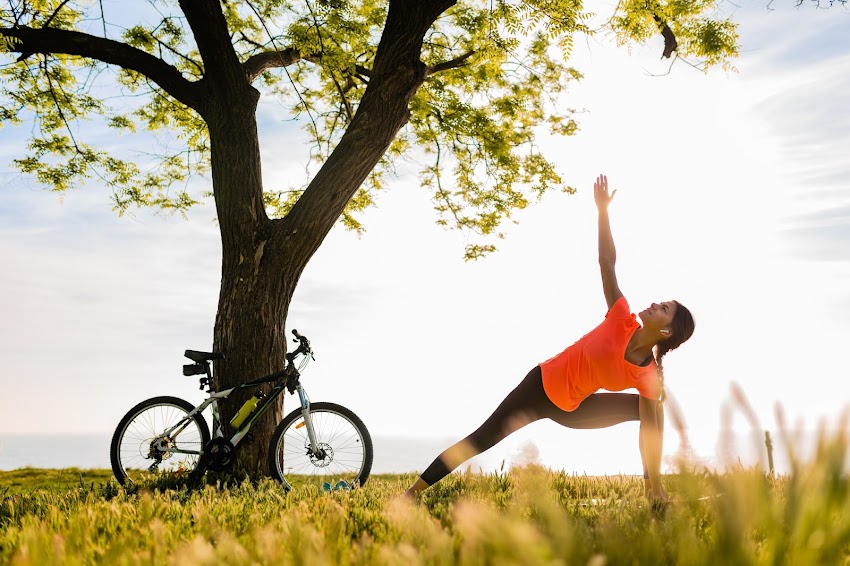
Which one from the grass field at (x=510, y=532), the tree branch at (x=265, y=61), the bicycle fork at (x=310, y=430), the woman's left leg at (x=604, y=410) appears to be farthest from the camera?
the tree branch at (x=265, y=61)

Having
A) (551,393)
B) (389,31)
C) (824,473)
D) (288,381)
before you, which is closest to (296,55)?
(389,31)

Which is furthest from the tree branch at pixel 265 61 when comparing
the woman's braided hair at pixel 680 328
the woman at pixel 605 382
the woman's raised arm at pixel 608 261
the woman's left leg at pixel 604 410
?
the woman's braided hair at pixel 680 328

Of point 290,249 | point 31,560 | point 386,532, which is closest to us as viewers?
point 31,560


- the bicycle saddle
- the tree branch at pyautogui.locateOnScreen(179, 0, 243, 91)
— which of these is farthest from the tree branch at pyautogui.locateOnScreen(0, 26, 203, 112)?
the bicycle saddle

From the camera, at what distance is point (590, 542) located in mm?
2641

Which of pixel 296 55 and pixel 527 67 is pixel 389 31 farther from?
pixel 527 67

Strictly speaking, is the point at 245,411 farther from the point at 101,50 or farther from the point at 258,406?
the point at 101,50

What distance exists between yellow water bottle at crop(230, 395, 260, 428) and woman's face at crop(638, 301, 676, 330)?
418cm

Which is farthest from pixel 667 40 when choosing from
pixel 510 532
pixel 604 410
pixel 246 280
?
pixel 510 532

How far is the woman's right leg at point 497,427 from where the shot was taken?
5297mm

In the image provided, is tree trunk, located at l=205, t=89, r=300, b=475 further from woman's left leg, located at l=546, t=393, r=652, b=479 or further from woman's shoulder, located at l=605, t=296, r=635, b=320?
woman's shoulder, located at l=605, t=296, r=635, b=320

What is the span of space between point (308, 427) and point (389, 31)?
4712 millimetres

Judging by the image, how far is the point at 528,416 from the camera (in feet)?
17.7

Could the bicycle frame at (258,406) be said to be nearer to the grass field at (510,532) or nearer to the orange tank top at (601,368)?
the grass field at (510,532)
